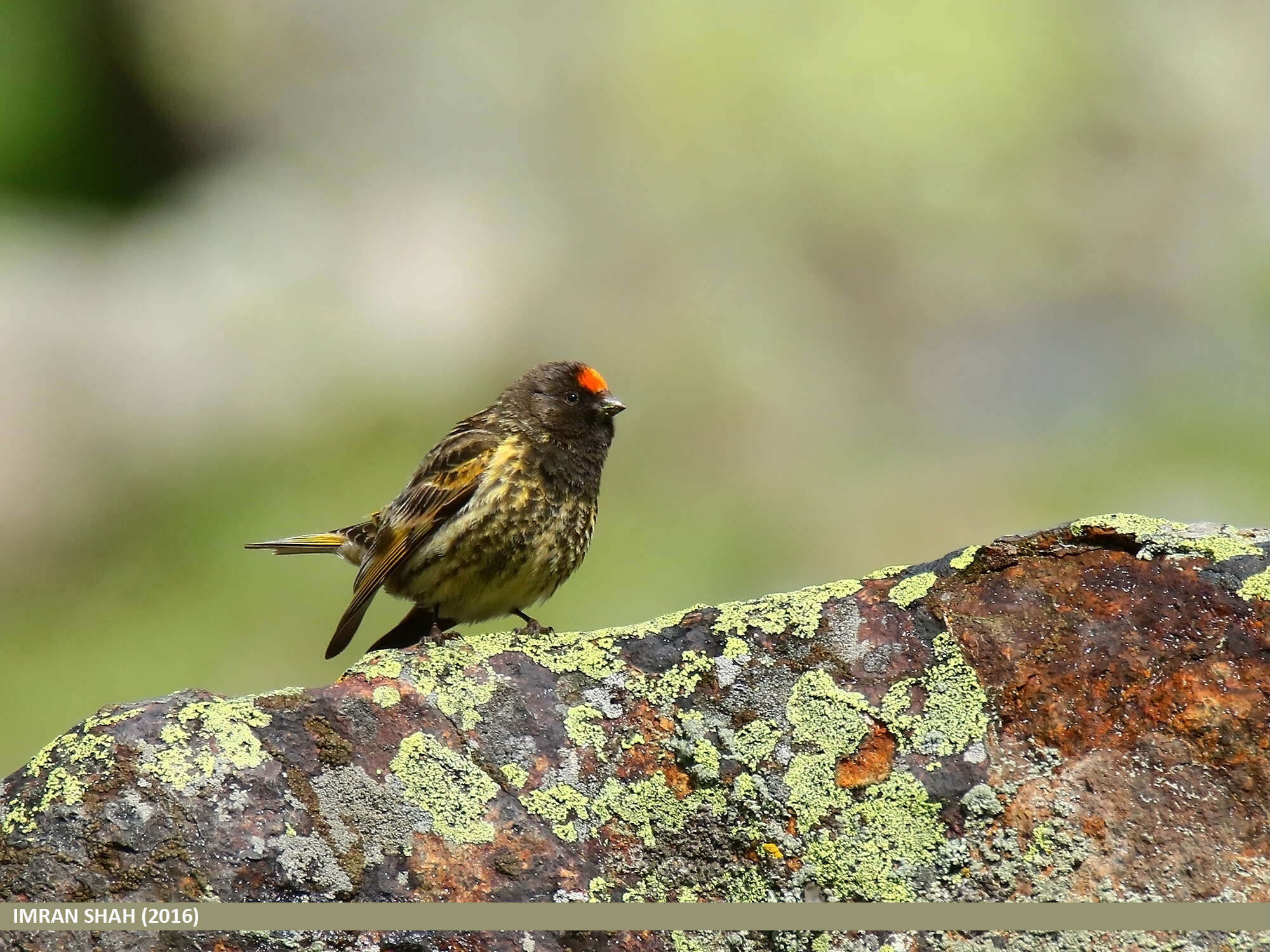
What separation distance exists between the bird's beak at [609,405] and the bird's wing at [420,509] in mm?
547

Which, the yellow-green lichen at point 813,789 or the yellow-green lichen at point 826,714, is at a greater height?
the yellow-green lichen at point 826,714

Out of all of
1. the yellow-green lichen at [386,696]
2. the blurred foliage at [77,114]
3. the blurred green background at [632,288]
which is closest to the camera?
the yellow-green lichen at [386,696]

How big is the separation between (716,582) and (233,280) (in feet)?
20.7

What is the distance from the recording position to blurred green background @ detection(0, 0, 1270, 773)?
12.8 m

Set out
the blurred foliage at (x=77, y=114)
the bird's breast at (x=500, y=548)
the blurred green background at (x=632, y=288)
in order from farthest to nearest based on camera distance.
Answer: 1. the blurred foliage at (x=77, y=114)
2. the blurred green background at (x=632, y=288)
3. the bird's breast at (x=500, y=548)

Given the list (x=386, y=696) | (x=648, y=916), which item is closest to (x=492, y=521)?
(x=386, y=696)

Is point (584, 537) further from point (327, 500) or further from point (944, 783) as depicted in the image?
point (327, 500)

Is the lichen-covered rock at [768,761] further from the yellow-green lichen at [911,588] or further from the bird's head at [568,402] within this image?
the bird's head at [568,402]

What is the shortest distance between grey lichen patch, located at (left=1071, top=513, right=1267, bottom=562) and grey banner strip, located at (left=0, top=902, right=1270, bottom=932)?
1.00 metres

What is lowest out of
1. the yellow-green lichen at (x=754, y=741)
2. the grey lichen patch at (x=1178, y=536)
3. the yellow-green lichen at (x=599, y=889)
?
the yellow-green lichen at (x=599, y=889)

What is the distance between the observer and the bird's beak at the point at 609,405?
22.5ft

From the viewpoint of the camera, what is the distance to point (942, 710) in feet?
12.3

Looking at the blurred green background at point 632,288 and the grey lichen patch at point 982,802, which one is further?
the blurred green background at point 632,288

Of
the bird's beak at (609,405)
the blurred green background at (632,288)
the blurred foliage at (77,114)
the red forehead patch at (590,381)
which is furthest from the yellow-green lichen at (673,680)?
the blurred foliage at (77,114)
